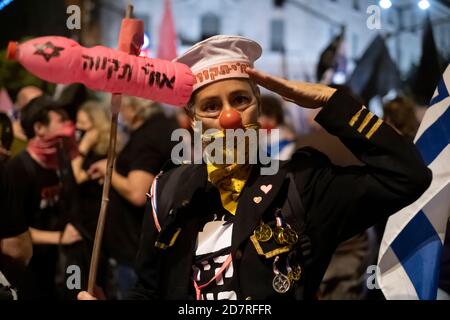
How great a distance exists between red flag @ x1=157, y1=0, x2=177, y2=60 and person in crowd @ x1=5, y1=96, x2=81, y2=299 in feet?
2.67

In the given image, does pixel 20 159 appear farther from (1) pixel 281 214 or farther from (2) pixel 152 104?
(1) pixel 281 214

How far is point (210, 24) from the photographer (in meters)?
4.88

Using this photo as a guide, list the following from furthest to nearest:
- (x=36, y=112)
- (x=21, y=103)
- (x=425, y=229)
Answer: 1. (x=21, y=103)
2. (x=36, y=112)
3. (x=425, y=229)

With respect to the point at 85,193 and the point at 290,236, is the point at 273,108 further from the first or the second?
the point at 290,236

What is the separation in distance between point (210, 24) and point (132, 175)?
→ 146 centimetres

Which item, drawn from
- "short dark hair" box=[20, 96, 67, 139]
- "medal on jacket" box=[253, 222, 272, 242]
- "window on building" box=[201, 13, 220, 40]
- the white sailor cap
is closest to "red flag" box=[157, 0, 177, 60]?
"window on building" box=[201, 13, 220, 40]

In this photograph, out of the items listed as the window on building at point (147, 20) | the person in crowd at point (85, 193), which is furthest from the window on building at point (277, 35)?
the person in crowd at point (85, 193)

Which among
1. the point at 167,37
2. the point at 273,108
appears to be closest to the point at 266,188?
the point at 273,108

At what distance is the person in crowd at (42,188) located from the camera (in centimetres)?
364

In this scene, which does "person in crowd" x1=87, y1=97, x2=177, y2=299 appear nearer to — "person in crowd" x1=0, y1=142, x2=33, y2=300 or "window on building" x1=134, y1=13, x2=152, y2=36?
"person in crowd" x1=0, y1=142, x2=33, y2=300

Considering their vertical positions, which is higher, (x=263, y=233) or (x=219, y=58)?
(x=219, y=58)

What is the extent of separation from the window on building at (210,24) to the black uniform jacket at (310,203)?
8.42 feet

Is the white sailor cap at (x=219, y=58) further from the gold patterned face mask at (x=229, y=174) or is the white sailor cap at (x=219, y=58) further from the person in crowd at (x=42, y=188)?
the person in crowd at (x=42, y=188)
